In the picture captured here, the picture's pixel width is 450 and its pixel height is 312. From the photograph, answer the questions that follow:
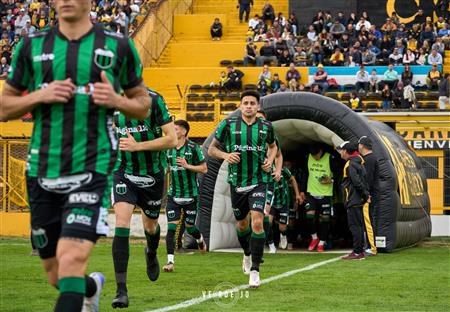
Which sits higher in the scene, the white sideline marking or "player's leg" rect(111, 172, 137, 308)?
"player's leg" rect(111, 172, 137, 308)

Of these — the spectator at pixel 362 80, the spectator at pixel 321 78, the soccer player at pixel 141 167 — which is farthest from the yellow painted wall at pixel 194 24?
the soccer player at pixel 141 167

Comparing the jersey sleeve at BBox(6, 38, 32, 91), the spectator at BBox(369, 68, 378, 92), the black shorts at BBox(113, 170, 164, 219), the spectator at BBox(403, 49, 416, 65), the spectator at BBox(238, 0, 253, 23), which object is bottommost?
the black shorts at BBox(113, 170, 164, 219)

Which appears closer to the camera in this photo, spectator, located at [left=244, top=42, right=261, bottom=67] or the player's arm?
the player's arm

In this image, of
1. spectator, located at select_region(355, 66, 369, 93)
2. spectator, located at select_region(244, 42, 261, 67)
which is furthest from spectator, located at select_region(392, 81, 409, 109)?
spectator, located at select_region(244, 42, 261, 67)

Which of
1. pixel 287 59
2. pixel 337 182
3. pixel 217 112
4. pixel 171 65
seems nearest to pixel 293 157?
pixel 337 182

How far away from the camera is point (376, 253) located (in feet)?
56.2

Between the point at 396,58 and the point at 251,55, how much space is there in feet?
17.0

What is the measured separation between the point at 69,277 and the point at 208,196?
40.1 feet

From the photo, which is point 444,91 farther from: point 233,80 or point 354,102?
point 233,80

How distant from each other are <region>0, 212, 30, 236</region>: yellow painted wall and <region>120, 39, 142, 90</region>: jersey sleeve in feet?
54.9

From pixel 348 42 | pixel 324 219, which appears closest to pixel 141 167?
pixel 324 219

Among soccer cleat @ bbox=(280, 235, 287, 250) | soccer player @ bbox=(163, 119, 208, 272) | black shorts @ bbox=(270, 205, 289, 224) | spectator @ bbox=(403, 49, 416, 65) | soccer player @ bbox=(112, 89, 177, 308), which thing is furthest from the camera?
spectator @ bbox=(403, 49, 416, 65)

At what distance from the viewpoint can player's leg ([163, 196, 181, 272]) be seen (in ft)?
44.0

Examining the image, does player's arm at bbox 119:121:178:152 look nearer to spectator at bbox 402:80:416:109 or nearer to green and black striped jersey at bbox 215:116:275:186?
green and black striped jersey at bbox 215:116:275:186
